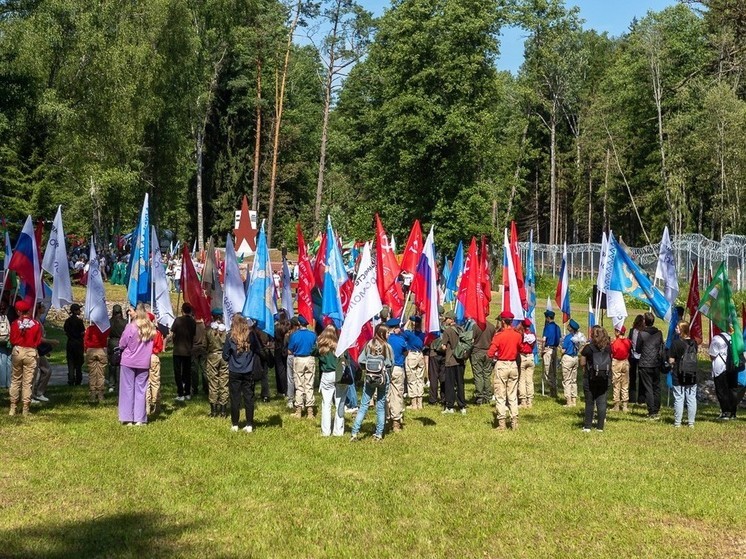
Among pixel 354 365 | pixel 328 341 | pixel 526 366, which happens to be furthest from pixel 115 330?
pixel 526 366

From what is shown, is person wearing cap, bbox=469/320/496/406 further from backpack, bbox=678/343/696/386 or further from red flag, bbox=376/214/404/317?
backpack, bbox=678/343/696/386

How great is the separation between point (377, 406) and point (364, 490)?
3.20m

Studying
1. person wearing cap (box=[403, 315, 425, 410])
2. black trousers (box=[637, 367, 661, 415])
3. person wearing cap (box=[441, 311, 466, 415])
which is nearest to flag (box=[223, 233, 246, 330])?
person wearing cap (box=[403, 315, 425, 410])

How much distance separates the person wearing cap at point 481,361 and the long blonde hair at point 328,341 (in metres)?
4.17

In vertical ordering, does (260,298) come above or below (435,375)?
above

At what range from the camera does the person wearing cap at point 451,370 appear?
55.0 ft

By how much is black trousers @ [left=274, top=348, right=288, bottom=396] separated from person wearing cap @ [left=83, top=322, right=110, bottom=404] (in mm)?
3564

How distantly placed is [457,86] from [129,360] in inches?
1505

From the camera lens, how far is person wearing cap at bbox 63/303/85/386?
1880 cm

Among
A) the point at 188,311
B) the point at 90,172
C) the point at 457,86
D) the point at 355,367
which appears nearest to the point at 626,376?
the point at 355,367

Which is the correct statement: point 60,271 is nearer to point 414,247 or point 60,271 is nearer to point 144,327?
point 144,327

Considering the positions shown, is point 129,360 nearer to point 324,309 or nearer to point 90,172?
point 324,309

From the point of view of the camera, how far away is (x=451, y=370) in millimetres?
A: 16828

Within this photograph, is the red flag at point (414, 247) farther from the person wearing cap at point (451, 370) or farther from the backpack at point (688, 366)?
the backpack at point (688, 366)
